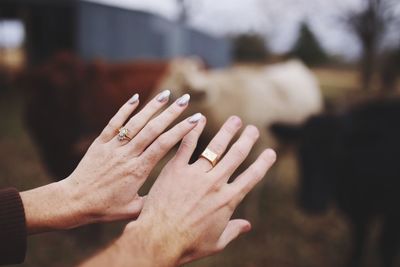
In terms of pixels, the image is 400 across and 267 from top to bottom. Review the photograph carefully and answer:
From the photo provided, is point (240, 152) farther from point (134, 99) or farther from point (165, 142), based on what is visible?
point (134, 99)

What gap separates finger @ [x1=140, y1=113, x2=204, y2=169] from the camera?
0.94 meters

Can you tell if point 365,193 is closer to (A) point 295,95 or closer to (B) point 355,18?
(A) point 295,95

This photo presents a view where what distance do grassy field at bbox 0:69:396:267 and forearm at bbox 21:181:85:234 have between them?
136 centimetres

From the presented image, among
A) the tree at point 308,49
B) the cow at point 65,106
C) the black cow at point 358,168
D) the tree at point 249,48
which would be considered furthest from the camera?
the tree at point 249,48

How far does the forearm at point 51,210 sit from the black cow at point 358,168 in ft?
7.44

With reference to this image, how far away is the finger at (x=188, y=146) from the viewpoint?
93cm

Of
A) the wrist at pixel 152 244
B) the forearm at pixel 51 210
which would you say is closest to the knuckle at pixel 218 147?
the wrist at pixel 152 244

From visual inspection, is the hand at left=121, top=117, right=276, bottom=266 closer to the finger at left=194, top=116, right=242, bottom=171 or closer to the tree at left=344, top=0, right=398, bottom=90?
the finger at left=194, top=116, right=242, bottom=171

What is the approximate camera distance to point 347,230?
13.1 ft

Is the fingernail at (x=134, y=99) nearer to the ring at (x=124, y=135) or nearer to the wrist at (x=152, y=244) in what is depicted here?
the ring at (x=124, y=135)

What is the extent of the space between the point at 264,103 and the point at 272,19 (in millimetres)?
3111

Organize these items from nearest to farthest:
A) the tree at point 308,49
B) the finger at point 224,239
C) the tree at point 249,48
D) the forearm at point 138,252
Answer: the forearm at point 138,252 → the finger at point 224,239 → the tree at point 308,49 → the tree at point 249,48

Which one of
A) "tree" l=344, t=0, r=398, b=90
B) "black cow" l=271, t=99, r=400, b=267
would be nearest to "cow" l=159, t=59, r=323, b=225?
"black cow" l=271, t=99, r=400, b=267

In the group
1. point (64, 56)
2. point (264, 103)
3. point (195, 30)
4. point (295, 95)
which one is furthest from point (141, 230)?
point (195, 30)
